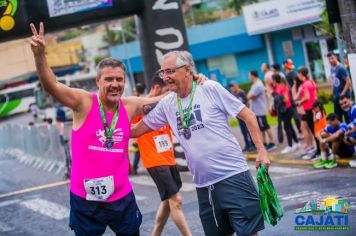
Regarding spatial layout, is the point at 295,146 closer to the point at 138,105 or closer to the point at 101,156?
the point at 138,105

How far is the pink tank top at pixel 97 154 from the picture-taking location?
5.12 metres

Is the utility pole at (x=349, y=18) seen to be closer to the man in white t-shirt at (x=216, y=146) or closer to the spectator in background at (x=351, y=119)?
the spectator in background at (x=351, y=119)

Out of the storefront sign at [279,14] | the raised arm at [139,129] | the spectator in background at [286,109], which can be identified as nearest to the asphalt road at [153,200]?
the spectator in background at [286,109]

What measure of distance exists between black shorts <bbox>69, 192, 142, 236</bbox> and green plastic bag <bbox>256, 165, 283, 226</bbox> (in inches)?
41.1

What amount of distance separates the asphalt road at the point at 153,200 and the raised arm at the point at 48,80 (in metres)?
3.05

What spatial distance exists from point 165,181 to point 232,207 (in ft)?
7.17

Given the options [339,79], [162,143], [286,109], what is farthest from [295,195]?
[286,109]

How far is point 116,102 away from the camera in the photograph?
5.24 metres

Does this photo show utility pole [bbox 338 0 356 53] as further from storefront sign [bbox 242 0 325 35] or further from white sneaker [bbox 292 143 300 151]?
storefront sign [bbox 242 0 325 35]

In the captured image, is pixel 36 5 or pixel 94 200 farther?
pixel 36 5

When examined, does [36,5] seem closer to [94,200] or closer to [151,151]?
[151,151]

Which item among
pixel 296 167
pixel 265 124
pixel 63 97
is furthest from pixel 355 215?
pixel 265 124

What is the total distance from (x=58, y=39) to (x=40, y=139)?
56693 mm

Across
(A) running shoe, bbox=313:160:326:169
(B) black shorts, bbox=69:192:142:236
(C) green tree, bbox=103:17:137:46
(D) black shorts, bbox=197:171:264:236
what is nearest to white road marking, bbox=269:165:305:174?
(A) running shoe, bbox=313:160:326:169
